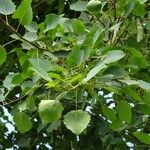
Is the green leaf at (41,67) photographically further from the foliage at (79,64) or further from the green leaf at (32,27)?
the green leaf at (32,27)

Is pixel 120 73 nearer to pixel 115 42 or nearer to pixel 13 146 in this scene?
pixel 115 42

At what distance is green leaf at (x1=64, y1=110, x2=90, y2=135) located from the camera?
961 millimetres

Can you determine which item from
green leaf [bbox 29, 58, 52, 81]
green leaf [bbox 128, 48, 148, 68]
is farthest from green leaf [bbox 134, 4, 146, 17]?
green leaf [bbox 29, 58, 52, 81]

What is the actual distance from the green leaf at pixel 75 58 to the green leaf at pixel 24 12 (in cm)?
14

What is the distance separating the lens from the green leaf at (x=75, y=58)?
100 centimetres

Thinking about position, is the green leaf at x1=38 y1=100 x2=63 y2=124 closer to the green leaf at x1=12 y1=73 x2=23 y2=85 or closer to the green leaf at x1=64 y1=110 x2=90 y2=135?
the green leaf at x1=64 y1=110 x2=90 y2=135

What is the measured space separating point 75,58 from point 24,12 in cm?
15

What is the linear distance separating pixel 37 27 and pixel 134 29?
0.37 m

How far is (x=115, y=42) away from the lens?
1223 millimetres

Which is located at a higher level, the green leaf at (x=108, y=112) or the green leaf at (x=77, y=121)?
the green leaf at (x=77, y=121)

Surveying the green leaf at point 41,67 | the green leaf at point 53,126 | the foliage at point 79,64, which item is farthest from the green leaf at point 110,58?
the green leaf at point 53,126

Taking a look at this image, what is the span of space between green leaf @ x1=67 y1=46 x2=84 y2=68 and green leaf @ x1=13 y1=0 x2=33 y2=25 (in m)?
0.14

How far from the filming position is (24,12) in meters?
1.04

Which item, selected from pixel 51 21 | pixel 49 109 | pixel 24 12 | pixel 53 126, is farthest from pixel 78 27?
pixel 53 126
